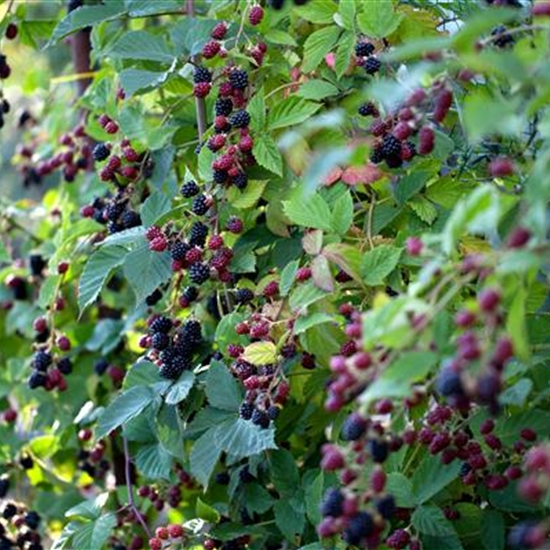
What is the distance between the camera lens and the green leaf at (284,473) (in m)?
1.67

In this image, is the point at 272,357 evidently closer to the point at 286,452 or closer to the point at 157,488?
the point at 286,452

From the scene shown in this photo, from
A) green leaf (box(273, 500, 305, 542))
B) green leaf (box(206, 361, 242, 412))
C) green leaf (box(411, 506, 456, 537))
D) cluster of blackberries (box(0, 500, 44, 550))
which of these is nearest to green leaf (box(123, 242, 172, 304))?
green leaf (box(206, 361, 242, 412))

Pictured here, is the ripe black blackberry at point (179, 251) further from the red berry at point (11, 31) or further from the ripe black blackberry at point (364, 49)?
the red berry at point (11, 31)

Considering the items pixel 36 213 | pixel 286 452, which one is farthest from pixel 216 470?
pixel 36 213

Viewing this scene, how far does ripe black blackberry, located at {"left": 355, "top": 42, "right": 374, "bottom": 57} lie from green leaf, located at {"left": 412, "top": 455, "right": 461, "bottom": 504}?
21.0 inches

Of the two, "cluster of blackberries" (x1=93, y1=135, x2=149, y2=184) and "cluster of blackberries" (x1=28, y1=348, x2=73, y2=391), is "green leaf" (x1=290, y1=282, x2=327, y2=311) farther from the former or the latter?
"cluster of blackberries" (x1=28, y1=348, x2=73, y2=391)

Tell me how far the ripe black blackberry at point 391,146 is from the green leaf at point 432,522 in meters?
0.43

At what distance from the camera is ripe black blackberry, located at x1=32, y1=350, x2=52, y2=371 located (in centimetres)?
194

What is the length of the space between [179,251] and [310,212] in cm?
19

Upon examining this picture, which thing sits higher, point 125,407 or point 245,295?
point 245,295

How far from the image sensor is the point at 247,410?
1480mm

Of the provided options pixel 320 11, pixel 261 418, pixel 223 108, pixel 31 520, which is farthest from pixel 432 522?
pixel 31 520

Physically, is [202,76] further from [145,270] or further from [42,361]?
[42,361]

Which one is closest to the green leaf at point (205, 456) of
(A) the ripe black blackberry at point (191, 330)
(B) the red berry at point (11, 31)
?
(A) the ripe black blackberry at point (191, 330)
